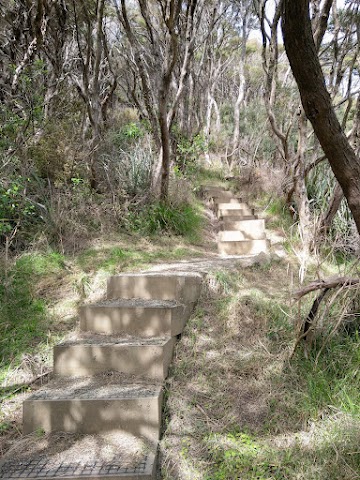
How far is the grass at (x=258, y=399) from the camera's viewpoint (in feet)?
6.72

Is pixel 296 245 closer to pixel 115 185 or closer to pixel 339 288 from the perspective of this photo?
pixel 339 288

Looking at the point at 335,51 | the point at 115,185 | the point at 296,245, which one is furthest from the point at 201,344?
the point at 335,51

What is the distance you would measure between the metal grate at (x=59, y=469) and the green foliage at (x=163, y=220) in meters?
3.17

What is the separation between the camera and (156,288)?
3318 millimetres

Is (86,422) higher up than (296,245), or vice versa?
(296,245)

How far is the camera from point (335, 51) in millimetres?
5387

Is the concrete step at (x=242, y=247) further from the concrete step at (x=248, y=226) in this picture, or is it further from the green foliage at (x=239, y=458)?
the green foliage at (x=239, y=458)

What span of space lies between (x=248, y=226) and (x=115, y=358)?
3.70 m

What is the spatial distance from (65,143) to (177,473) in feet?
13.6

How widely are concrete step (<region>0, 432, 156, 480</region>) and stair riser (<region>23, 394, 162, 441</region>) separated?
0.14 feet

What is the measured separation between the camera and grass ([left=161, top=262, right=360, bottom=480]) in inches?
80.7

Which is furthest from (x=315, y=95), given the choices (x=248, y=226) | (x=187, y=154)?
(x=187, y=154)

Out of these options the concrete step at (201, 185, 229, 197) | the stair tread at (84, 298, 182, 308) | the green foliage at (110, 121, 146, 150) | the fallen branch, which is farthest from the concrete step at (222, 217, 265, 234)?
the fallen branch

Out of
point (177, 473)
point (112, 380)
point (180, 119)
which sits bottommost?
point (177, 473)
